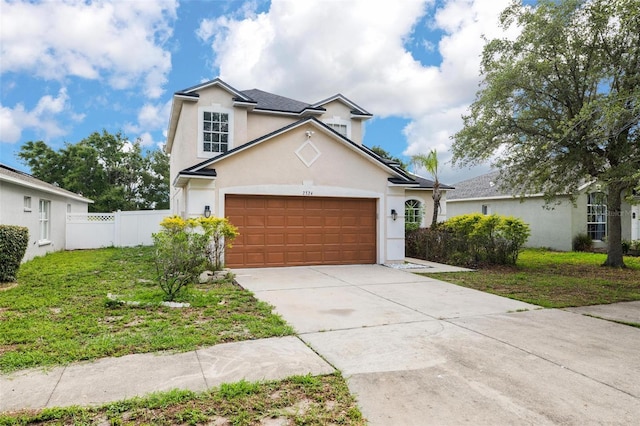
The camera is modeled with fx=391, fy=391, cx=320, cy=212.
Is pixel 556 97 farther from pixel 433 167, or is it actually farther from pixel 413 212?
pixel 413 212

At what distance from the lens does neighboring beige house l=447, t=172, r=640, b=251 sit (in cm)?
1953

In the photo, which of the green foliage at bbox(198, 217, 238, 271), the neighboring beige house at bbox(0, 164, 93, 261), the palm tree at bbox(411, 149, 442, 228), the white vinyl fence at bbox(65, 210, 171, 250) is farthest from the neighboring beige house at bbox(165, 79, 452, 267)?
the white vinyl fence at bbox(65, 210, 171, 250)

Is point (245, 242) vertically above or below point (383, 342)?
above

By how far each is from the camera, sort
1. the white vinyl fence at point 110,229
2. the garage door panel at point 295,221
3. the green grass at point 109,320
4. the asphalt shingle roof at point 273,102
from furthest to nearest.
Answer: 1. the white vinyl fence at point 110,229
2. the asphalt shingle roof at point 273,102
3. the garage door panel at point 295,221
4. the green grass at point 109,320

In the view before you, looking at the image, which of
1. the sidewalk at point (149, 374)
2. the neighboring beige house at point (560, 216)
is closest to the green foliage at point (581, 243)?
the neighboring beige house at point (560, 216)

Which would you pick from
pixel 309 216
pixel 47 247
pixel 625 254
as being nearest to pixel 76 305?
pixel 309 216

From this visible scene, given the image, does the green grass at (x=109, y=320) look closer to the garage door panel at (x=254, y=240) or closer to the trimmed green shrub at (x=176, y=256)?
the trimmed green shrub at (x=176, y=256)

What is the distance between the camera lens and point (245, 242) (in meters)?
12.2

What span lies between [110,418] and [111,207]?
112 ft

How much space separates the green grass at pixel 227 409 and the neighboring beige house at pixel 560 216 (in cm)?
1701

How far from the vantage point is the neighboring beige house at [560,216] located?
19.5m

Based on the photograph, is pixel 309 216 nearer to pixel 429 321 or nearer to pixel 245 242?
pixel 245 242

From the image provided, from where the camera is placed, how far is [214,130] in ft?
50.4

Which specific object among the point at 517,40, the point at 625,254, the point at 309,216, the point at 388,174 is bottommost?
the point at 625,254
